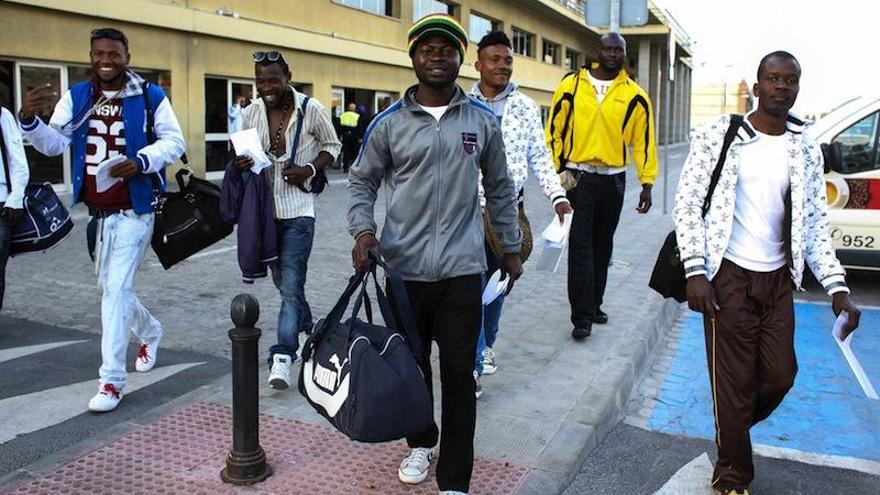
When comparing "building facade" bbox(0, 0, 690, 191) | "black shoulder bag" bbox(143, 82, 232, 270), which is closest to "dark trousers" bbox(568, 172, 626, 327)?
"black shoulder bag" bbox(143, 82, 232, 270)

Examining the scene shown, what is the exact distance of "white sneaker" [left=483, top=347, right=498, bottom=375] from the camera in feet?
17.2

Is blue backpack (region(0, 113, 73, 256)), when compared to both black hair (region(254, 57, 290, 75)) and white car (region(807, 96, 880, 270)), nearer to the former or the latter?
black hair (region(254, 57, 290, 75))

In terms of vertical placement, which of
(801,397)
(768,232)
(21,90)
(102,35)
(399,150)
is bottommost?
(801,397)

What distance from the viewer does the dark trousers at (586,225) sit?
6051 mm

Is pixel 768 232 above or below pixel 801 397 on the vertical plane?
above

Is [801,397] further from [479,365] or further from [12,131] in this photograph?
[12,131]

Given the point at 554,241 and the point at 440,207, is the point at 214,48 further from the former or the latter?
the point at 440,207

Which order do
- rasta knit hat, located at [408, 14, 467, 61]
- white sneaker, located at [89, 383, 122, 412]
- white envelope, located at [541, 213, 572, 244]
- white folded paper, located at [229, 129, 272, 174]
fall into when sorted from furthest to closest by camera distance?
white envelope, located at [541, 213, 572, 244]
white folded paper, located at [229, 129, 272, 174]
white sneaker, located at [89, 383, 122, 412]
rasta knit hat, located at [408, 14, 467, 61]

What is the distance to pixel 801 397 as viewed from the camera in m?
5.44

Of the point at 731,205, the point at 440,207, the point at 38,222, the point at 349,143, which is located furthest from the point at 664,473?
the point at 349,143

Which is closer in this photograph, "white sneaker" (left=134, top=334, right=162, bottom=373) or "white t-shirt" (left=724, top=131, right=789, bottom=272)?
"white t-shirt" (left=724, top=131, right=789, bottom=272)

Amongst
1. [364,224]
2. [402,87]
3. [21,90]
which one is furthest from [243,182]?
[402,87]

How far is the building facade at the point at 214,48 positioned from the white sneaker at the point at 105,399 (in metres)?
3.54

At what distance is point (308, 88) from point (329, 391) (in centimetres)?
1935
